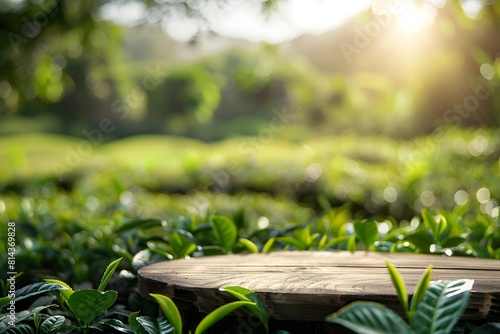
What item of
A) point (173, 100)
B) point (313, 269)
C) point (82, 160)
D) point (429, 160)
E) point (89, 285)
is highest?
point (313, 269)

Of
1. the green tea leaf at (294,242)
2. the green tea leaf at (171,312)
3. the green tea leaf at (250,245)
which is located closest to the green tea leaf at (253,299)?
the green tea leaf at (171,312)

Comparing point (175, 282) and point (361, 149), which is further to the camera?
point (361, 149)

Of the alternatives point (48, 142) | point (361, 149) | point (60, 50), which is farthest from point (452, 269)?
point (48, 142)

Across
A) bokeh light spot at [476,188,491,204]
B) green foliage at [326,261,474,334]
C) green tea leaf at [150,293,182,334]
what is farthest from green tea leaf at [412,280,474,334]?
bokeh light spot at [476,188,491,204]

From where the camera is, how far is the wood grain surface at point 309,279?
120cm

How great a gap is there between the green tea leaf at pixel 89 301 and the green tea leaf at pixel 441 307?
0.64m

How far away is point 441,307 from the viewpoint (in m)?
1.09

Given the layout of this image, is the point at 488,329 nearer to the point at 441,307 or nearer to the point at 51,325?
the point at 441,307

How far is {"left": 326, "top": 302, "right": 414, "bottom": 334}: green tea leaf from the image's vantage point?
994 mm

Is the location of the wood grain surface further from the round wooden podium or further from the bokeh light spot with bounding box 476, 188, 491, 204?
the bokeh light spot with bounding box 476, 188, 491, 204

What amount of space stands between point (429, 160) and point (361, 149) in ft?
9.28

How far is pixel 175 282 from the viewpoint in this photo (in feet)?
4.40

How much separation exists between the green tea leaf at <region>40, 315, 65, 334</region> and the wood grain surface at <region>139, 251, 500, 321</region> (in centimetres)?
21

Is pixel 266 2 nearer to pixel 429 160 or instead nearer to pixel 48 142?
pixel 429 160
